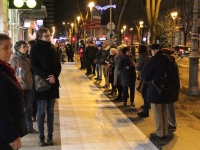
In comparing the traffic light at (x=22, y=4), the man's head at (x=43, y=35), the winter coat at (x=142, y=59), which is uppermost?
the traffic light at (x=22, y=4)

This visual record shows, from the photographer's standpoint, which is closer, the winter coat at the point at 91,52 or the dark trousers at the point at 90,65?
the winter coat at the point at 91,52

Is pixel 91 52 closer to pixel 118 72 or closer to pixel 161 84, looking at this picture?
pixel 118 72

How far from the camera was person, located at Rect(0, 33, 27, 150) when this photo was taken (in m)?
3.19

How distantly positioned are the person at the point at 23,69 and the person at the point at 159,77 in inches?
92.6

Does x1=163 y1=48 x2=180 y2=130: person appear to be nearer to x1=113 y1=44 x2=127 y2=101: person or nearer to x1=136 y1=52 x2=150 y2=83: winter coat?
x1=136 y1=52 x2=150 y2=83: winter coat

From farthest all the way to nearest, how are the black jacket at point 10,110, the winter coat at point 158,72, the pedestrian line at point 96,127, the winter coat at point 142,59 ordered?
the winter coat at point 142,59 < the winter coat at point 158,72 < the pedestrian line at point 96,127 < the black jacket at point 10,110

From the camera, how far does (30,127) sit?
7398 millimetres

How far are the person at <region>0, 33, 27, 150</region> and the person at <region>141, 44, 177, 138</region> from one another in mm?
3628

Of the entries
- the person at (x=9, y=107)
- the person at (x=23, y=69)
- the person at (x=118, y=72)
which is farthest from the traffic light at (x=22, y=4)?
the person at (x=9, y=107)

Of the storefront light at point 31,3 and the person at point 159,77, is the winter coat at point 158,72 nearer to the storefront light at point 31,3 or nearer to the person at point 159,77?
the person at point 159,77

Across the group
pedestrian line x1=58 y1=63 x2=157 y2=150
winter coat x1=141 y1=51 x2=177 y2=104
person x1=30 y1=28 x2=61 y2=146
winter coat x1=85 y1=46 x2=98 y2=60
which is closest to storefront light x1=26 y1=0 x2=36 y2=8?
pedestrian line x1=58 y1=63 x2=157 y2=150

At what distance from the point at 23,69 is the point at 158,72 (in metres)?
2.68

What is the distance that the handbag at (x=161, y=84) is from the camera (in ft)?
21.8

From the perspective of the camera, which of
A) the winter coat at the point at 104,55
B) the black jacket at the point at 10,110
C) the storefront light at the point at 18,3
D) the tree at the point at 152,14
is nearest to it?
the black jacket at the point at 10,110
